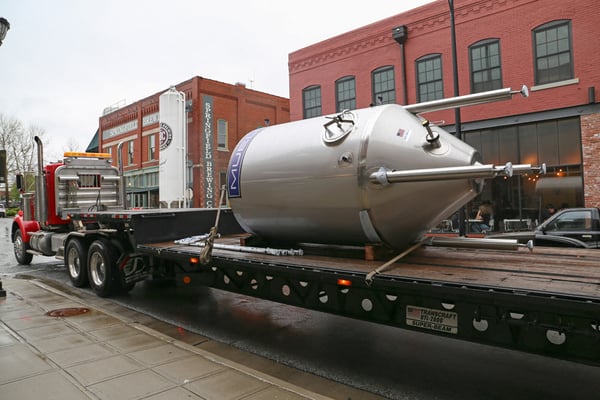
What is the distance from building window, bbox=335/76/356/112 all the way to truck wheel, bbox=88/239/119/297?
14.1 m

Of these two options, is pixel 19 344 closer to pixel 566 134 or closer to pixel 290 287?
pixel 290 287

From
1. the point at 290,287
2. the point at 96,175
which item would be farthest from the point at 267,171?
the point at 96,175

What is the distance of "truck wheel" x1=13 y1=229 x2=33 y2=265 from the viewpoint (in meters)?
12.9

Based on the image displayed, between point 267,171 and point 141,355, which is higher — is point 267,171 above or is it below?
above

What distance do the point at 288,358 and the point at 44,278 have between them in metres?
8.27

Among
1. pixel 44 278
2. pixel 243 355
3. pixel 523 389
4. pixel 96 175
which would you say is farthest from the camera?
pixel 96 175

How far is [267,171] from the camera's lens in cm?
568

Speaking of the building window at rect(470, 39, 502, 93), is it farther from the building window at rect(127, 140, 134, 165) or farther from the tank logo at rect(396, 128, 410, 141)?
the building window at rect(127, 140, 134, 165)

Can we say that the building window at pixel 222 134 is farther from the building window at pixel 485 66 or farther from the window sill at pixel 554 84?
the window sill at pixel 554 84

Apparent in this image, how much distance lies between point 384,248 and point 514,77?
13.5 meters

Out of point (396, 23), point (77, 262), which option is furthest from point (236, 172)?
point (396, 23)

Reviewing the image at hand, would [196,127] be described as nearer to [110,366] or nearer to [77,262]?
[77,262]

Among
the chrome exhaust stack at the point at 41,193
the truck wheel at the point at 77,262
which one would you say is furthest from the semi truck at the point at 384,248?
the chrome exhaust stack at the point at 41,193

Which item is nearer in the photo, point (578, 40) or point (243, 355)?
point (243, 355)
